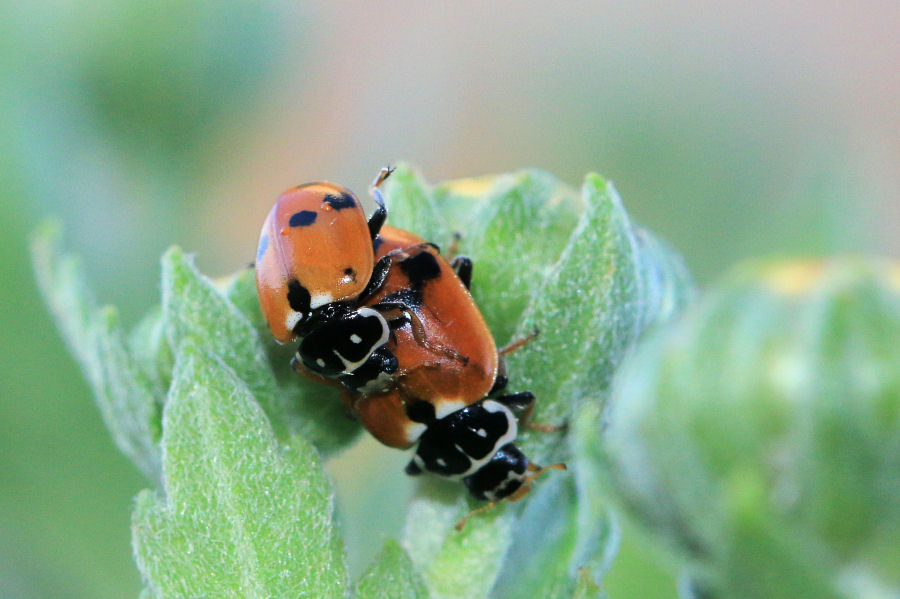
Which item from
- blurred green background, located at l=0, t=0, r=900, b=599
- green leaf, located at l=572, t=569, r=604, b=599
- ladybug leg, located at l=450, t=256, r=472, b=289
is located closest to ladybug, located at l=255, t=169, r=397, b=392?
ladybug leg, located at l=450, t=256, r=472, b=289

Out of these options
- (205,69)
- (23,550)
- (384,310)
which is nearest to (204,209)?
(205,69)

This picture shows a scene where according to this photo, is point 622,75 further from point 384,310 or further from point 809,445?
point 809,445

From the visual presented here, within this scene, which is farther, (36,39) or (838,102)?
(838,102)

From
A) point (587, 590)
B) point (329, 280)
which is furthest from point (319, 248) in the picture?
point (587, 590)

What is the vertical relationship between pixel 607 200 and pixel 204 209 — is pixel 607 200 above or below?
above

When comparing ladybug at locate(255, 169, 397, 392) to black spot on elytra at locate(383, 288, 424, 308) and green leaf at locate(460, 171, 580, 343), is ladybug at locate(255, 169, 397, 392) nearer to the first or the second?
black spot on elytra at locate(383, 288, 424, 308)

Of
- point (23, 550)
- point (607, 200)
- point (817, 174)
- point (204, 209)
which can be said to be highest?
point (607, 200)

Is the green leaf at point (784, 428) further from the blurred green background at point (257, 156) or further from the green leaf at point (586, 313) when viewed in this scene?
the blurred green background at point (257, 156)

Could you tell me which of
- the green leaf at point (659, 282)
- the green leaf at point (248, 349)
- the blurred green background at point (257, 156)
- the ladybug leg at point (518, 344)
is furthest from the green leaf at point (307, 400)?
the blurred green background at point (257, 156)

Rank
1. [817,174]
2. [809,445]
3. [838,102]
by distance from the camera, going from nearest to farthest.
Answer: [809,445] < [817,174] < [838,102]
